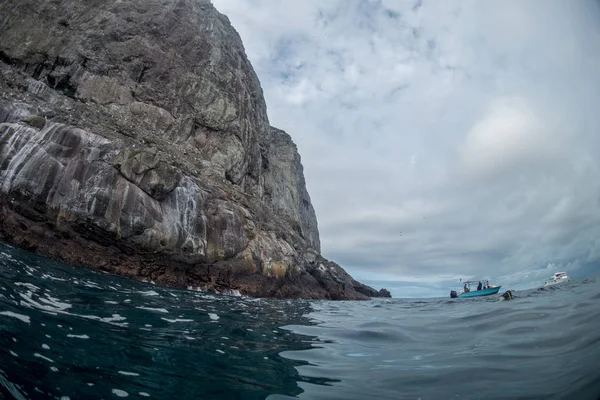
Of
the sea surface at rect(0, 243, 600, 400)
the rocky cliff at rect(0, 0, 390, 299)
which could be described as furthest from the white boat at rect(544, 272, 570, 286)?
the sea surface at rect(0, 243, 600, 400)

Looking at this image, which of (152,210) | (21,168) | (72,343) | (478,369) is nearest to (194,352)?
(72,343)

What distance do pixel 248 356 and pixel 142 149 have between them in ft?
51.9

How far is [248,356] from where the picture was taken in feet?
21.7

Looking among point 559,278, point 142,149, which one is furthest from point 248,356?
point 559,278

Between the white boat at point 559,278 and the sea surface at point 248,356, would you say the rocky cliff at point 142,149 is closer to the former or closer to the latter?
the sea surface at point 248,356

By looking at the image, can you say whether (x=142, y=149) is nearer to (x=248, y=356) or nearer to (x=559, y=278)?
(x=248, y=356)

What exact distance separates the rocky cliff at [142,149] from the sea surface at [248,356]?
6.66 m

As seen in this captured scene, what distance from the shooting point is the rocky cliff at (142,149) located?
15352 millimetres

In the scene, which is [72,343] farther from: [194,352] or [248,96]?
[248,96]

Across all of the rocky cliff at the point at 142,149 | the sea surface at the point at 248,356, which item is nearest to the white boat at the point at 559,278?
the rocky cliff at the point at 142,149

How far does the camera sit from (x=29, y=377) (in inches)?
168

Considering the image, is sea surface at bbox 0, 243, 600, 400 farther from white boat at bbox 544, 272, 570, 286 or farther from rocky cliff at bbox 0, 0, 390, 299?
white boat at bbox 544, 272, 570, 286

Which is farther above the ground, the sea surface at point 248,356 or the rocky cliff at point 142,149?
the rocky cliff at point 142,149

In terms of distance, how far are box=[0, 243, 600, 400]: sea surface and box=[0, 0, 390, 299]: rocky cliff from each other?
6657 millimetres
